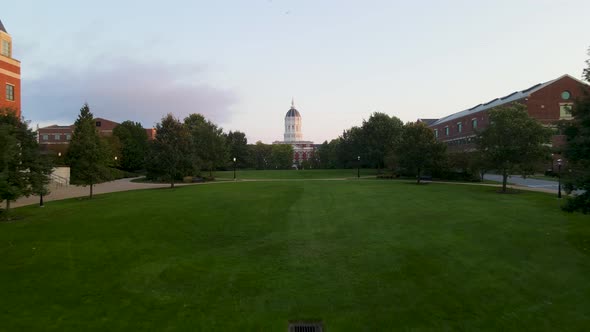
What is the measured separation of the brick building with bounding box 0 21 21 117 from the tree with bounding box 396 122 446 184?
3981 cm

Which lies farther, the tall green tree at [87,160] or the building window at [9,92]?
the building window at [9,92]

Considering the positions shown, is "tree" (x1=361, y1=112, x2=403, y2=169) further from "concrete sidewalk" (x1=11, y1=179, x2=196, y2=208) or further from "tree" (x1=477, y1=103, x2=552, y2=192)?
"concrete sidewalk" (x1=11, y1=179, x2=196, y2=208)

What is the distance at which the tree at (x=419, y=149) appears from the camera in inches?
1479

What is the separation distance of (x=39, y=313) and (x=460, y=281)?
9.38 m

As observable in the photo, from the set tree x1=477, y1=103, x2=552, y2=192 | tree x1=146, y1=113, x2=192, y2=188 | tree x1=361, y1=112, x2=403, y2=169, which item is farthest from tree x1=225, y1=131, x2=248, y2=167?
tree x1=477, y1=103, x2=552, y2=192

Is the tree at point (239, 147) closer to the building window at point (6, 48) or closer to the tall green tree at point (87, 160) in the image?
the building window at point (6, 48)

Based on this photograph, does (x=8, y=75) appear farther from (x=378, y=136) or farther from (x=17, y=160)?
(x=378, y=136)

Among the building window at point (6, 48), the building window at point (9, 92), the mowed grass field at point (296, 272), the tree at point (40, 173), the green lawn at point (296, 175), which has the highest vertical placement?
the building window at point (6, 48)

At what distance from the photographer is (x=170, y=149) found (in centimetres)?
3462

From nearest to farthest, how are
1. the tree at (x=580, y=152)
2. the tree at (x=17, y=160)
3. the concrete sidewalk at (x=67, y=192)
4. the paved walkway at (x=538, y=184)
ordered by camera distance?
the tree at (x=580, y=152)
the tree at (x=17, y=160)
the concrete sidewalk at (x=67, y=192)
the paved walkway at (x=538, y=184)

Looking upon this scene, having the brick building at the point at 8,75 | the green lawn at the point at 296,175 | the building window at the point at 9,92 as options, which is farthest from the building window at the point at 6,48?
the green lawn at the point at 296,175

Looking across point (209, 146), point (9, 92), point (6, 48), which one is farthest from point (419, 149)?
point (6, 48)

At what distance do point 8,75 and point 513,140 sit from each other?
154 ft

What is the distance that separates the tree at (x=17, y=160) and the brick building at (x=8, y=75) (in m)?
18.6
